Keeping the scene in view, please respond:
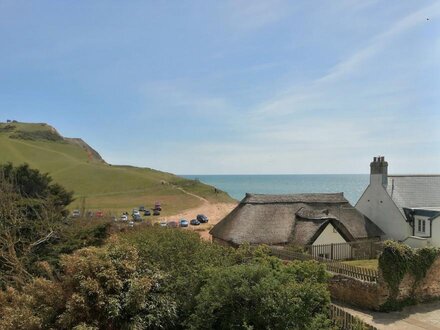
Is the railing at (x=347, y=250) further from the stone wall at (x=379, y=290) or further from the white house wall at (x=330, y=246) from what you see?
the stone wall at (x=379, y=290)

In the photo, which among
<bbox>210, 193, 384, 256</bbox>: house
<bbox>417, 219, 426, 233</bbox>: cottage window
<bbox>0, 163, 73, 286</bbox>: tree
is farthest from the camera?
<bbox>417, 219, 426, 233</bbox>: cottage window

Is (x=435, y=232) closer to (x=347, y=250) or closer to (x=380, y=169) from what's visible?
(x=380, y=169)

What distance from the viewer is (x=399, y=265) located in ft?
52.7

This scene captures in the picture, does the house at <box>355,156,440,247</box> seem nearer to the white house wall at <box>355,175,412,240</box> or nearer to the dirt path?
the white house wall at <box>355,175,412,240</box>

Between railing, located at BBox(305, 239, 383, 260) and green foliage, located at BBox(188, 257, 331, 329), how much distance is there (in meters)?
15.7

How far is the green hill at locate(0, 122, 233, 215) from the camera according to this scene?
295 feet

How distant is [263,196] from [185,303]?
20510 mm

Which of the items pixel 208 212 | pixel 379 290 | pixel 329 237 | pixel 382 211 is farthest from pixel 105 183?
pixel 379 290

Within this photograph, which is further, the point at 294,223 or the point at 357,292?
the point at 294,223

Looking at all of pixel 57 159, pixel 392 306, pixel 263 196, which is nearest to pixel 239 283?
pixel 392 306

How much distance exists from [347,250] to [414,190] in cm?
870

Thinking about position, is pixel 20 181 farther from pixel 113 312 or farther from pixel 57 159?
pixel 57 159

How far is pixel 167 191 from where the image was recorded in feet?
347

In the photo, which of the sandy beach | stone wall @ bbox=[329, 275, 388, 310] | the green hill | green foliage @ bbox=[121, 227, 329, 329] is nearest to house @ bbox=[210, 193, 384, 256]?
stone wall @ bbox=[329, 275, 388, 310]
